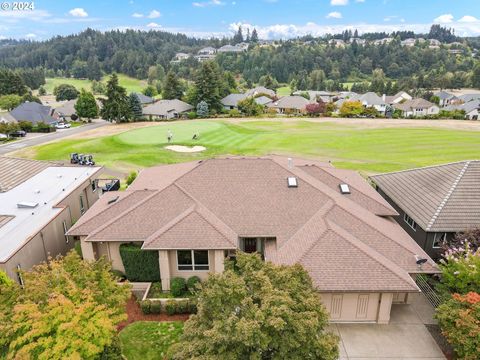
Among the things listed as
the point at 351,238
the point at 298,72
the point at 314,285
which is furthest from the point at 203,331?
the point at 298,72

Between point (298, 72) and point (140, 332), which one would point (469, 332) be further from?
point (298, 72)

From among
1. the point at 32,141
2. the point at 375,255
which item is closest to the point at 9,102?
the point at 32,141

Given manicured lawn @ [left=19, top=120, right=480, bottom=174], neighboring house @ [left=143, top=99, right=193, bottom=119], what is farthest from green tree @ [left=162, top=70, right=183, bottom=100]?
manicured lawn @ [left=19, top=120, right=480, bottom=174]

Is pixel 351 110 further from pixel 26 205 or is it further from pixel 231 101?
pixel 26 205

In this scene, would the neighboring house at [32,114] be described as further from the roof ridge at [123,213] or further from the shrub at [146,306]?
the shrub at [146,306]

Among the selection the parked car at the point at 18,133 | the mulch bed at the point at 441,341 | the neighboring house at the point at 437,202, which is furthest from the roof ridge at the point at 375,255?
the parked car at the point at 18,133
